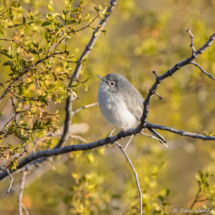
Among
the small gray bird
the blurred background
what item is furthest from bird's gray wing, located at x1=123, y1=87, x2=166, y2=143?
the blurred background

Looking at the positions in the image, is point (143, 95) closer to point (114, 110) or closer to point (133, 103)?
point (133, 103)

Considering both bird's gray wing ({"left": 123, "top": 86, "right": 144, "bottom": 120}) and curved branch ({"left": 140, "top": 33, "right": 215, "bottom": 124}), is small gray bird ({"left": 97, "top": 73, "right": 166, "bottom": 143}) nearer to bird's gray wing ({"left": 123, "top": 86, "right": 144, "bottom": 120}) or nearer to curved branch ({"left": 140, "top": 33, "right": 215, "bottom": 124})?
bird's gray wing ({"left": 123, "top": 86, "right": 144, "bottom": 120})

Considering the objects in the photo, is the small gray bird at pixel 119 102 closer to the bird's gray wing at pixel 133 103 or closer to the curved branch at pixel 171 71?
the bird's gray wing at pixel 133 103

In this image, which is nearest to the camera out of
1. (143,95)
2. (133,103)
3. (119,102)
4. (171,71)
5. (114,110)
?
(171,71)

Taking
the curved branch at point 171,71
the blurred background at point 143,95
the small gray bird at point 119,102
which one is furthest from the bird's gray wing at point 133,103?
the curved branch at point 171,71

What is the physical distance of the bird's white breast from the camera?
338 centimetres

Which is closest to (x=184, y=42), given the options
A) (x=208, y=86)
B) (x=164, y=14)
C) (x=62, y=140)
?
(x=164, y=14)

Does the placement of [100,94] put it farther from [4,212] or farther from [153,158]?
[4,212]

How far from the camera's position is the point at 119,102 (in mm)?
3469

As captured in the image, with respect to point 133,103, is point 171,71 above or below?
below

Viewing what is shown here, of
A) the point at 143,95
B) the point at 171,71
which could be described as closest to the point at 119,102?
the point at 143,95

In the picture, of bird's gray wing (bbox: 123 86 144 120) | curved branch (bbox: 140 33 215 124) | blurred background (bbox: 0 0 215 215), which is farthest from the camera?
blurred background (bbox: 0 0 215 215)

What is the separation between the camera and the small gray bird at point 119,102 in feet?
11.1

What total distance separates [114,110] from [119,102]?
166 mm
